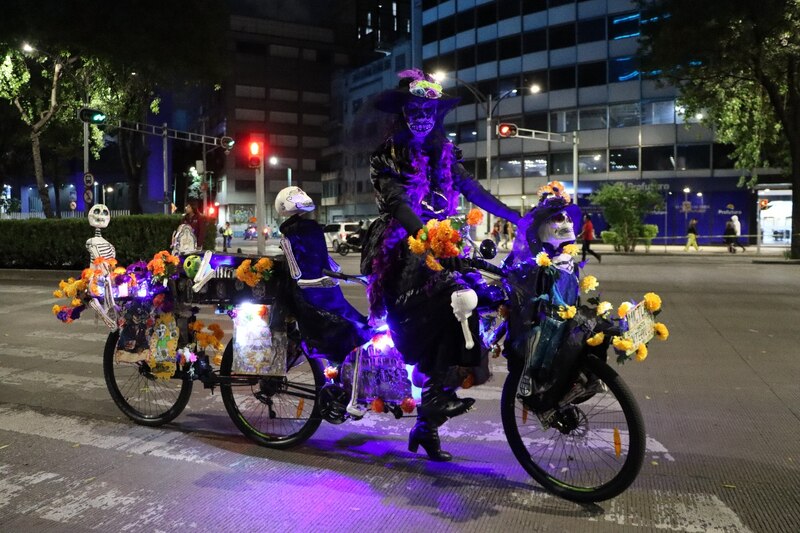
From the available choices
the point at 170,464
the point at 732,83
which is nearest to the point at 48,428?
the point at 170,464

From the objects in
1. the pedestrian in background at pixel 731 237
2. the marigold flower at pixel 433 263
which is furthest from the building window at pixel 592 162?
the marigold flower at pixel 433 263

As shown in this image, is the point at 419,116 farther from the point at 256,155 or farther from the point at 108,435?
the point at 256,155

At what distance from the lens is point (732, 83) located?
83.8 ft

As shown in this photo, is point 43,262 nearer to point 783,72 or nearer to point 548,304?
point 548,304

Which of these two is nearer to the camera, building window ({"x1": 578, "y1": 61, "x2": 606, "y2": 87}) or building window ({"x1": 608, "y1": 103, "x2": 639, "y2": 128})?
building window ({"x1": 608, "y1": 103, "x2": 639, "y2": 128})

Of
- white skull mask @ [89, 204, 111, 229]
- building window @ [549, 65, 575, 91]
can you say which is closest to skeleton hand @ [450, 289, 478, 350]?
white skull mask @ [89, 204, 111, 229]

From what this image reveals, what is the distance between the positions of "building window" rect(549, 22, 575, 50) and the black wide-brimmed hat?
149 feet

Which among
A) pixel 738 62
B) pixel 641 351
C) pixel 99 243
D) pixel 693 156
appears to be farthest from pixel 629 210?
pixel 641 351

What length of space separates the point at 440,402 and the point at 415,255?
87 centimetres

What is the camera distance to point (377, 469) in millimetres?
4344

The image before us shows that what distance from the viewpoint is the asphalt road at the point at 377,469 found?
3600mm

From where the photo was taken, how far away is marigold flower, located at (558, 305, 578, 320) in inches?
139

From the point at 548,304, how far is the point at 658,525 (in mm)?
1250

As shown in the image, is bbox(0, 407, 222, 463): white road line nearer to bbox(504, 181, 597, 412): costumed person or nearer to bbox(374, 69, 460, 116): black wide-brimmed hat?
bbox(504, 181, 597, 412): costumed person
